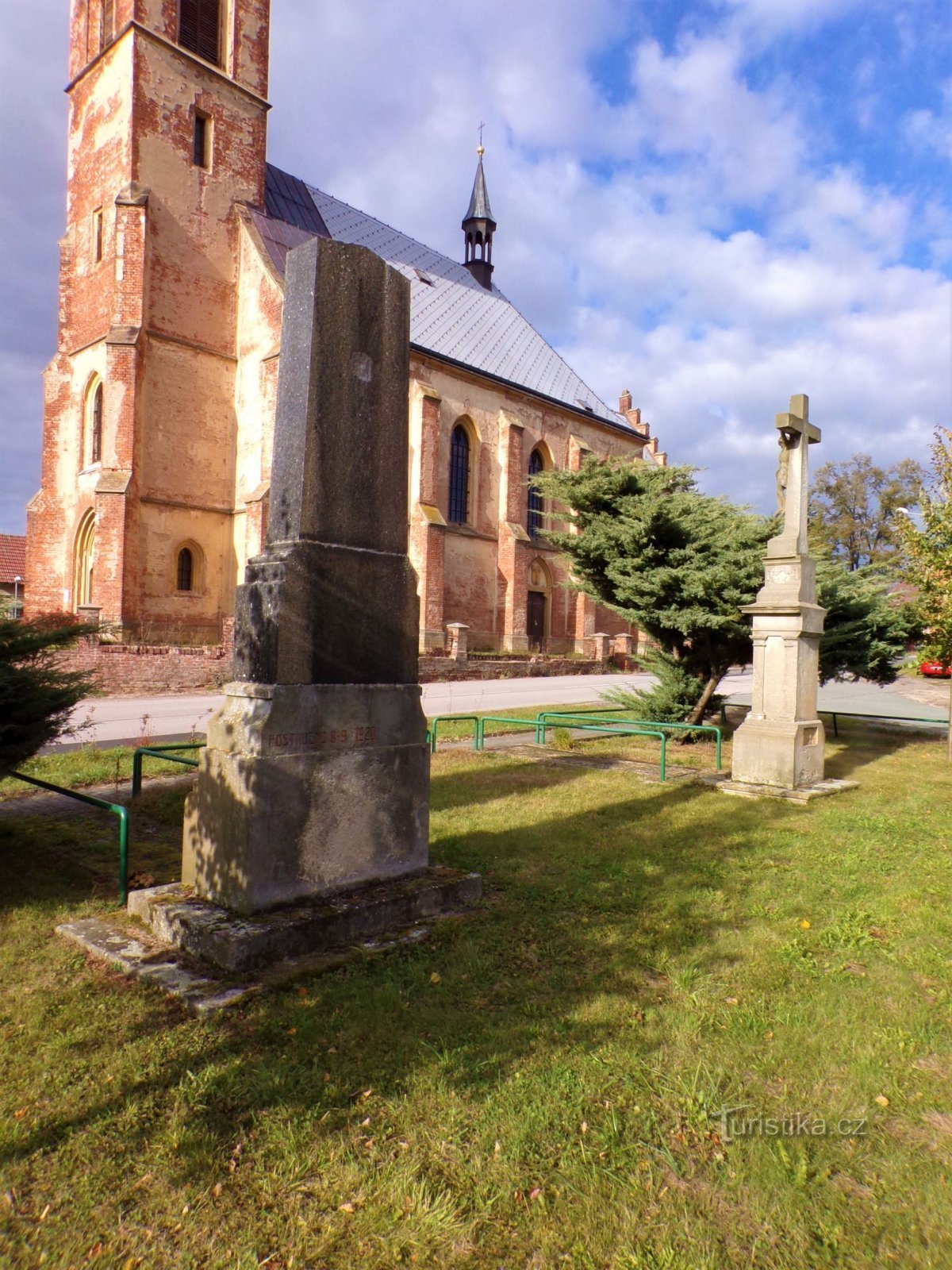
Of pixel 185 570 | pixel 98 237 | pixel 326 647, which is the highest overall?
pixel 98 237

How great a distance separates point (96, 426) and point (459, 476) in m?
13.1

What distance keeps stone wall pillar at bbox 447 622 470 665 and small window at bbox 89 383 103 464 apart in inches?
477

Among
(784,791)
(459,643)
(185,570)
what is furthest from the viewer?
(459,643)

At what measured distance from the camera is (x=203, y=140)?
23.8 m

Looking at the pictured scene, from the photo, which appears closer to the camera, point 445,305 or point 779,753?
point 779,753

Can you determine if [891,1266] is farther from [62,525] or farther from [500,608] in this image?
[500,608]

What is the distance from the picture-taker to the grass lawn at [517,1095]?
2.07 meters

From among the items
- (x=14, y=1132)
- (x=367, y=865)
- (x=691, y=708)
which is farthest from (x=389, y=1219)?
(x=691, y=708)

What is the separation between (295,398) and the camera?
4141mm

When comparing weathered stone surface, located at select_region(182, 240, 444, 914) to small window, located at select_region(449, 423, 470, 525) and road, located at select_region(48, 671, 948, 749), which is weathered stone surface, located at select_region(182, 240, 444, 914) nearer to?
road, located at select_region(48, 671, 948, 749)

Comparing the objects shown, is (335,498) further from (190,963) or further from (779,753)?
(779,753)

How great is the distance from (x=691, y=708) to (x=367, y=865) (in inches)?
363

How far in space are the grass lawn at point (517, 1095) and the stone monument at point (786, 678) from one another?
11.2 feet

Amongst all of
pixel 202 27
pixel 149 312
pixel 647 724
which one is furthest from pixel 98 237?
pixel 647 724
